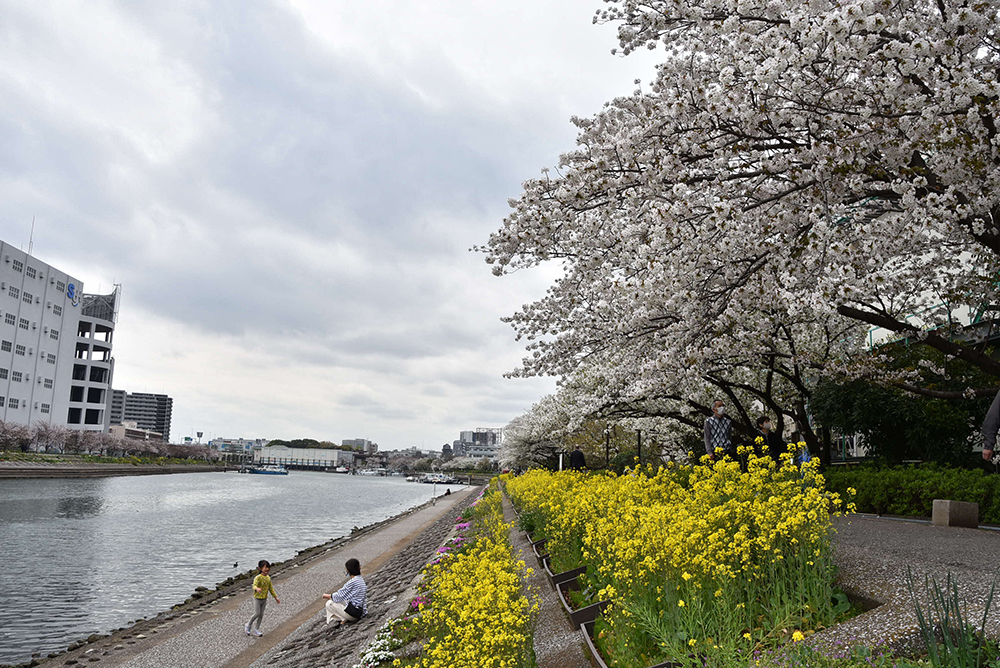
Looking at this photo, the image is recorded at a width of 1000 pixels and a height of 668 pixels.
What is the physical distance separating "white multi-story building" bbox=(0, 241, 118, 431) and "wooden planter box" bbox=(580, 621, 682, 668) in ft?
307

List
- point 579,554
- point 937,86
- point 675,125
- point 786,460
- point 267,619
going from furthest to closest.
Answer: point 267,619 < point 675,125 < point 579,554 < point 937,86 < point 786,460

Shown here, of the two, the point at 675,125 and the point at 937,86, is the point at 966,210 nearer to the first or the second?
the point at 937,86

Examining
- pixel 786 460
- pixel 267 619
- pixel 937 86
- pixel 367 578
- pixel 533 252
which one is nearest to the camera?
pixel 786 460

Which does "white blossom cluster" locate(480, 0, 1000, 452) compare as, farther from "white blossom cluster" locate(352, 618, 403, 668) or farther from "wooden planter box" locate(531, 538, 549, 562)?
"white blossom cluster" locate(352, 618, 403, 668)

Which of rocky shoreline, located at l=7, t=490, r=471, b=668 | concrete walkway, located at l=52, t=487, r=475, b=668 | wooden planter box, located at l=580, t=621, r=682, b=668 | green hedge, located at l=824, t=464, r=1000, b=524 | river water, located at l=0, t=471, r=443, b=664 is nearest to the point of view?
wooden planter box, located at l=580, t=621, r=682, b=668

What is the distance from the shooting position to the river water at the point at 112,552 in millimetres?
15180

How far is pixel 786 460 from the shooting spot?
6.05 metres

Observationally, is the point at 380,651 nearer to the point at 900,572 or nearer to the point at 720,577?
the point at 720,577

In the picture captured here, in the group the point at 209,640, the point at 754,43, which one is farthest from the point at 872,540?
the point at 209,640

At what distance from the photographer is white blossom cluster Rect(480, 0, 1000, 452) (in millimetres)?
6664

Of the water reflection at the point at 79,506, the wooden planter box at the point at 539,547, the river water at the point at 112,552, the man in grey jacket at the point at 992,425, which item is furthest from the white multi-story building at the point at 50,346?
the man in grey jacket at the point at 992,425

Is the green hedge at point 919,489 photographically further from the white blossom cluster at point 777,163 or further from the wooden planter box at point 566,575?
the wooden planter box at point 566,575

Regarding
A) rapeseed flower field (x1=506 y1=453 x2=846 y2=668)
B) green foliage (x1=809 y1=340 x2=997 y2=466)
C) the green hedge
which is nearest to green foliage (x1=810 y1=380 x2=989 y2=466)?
green foliage (x1=809 y1=340 x2=997 y2=466)

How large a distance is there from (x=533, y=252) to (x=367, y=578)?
12571 millimetres
